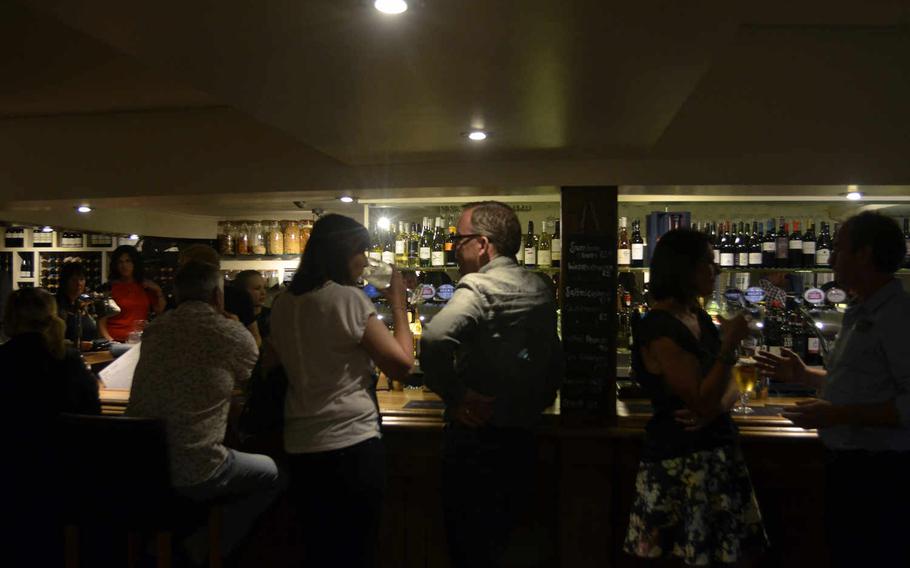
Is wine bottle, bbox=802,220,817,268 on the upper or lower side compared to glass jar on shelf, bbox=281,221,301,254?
lower

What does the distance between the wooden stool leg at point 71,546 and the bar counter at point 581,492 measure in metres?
0.75

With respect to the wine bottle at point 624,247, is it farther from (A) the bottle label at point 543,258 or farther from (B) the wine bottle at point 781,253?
(B) the wine bottle at point 781,253

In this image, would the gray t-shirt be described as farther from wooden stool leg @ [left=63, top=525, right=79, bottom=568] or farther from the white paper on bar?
the white paper on bar

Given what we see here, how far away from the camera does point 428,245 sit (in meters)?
4.02

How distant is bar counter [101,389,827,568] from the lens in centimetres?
268

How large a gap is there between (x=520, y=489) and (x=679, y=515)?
1.73 ft

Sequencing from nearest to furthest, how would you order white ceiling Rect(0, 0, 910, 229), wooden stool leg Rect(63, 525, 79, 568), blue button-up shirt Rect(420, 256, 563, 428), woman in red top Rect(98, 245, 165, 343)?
white ceiling Rect(0, 0, 910, 229) < blue button-up shirt Rect(420, 256, 563, 428) < wooden stool leg Rect(63, 525, 79, 568) < woman in red top Rect(98, 245, 165, 343)

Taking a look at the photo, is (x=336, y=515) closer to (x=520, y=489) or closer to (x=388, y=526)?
(x=520, y=489)

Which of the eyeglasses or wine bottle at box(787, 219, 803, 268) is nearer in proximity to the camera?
the eyeglasses

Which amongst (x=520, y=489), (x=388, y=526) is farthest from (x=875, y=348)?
(x=388, y=526)

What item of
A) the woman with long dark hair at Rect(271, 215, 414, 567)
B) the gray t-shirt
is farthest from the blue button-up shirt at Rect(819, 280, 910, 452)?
the gray t-shirt

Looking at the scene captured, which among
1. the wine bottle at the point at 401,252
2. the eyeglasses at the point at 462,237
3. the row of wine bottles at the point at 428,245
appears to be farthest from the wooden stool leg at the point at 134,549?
the wine bottle at the point at 401,252

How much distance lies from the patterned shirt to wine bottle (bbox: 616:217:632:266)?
2372 millimetres

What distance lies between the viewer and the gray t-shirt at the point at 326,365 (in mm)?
1984
